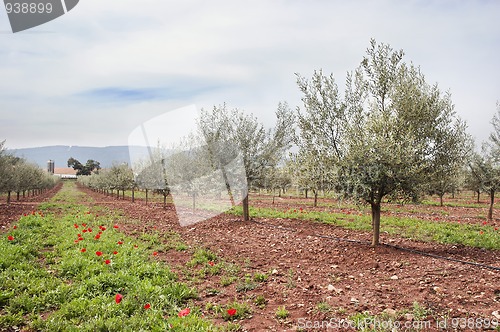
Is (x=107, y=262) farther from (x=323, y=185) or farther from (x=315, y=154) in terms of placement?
(x=315, y=154)

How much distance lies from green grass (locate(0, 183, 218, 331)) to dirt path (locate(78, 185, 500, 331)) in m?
1.05

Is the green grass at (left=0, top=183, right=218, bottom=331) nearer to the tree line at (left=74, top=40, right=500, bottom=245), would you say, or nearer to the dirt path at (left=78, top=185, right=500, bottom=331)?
the dirt path at (left=78, top=185, right=500, bottom=331)

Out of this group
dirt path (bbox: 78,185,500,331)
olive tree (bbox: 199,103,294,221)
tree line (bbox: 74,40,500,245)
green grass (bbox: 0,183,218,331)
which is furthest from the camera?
olive tree (bbox: 199,103,294,221)

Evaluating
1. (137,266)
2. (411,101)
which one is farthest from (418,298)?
(411,101)

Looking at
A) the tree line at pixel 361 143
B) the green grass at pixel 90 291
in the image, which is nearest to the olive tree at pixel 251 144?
the tree line at pixel 361 143

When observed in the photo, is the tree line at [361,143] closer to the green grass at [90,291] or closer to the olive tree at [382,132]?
the olive tree at [382,132]

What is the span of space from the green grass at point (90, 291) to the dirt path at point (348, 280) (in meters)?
1.05

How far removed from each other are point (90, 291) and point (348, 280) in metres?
6.60

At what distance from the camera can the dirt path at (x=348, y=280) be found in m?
6.42

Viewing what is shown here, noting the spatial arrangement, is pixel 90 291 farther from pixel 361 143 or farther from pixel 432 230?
pixel 432 230

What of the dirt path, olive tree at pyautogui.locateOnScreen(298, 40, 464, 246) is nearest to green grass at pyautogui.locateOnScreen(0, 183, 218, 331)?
the dirt path

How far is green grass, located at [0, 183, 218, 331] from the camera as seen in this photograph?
20.5ft

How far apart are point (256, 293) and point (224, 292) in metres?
0.81

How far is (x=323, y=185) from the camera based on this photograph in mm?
12391
